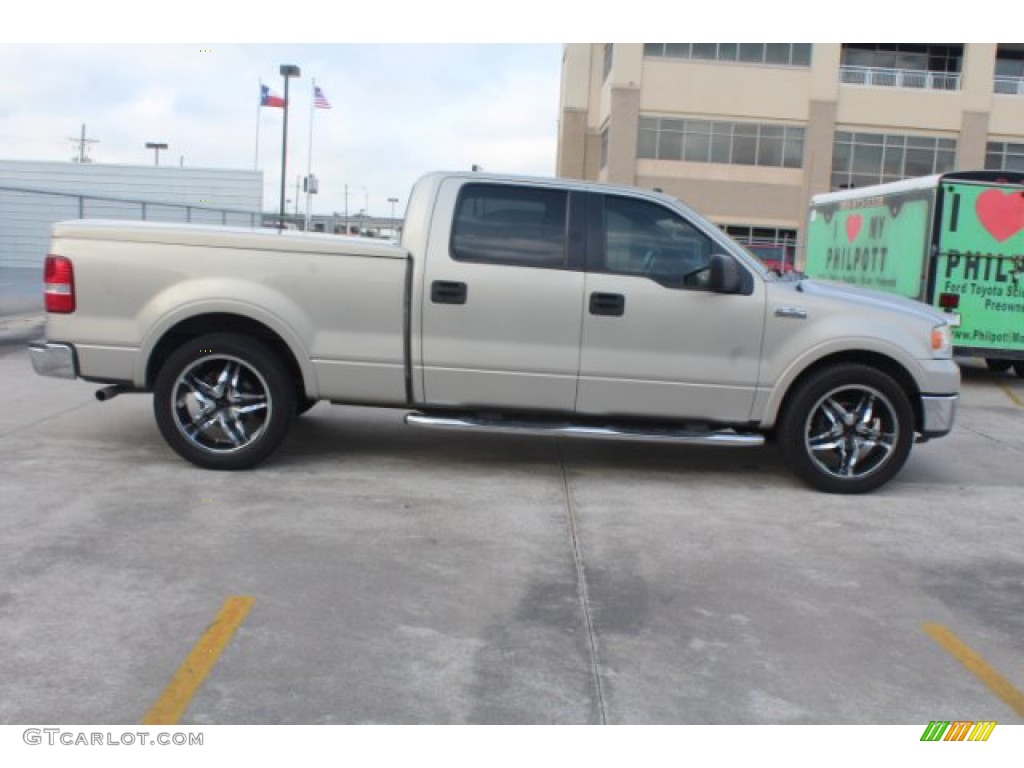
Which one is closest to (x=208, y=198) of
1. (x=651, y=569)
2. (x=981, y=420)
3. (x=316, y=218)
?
(x=316, y=218)

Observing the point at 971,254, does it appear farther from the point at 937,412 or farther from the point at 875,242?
the point at 937,412

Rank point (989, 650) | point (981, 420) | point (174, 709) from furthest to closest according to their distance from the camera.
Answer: point (981, 420) → point (989, 650) → point (174, 709)

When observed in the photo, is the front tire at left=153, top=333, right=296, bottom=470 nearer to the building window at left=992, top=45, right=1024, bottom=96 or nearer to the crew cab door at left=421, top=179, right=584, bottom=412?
the crew cab door at left=421, top=179, right=584, bottom=412

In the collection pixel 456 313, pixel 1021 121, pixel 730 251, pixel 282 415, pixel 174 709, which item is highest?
pixel 1021 121

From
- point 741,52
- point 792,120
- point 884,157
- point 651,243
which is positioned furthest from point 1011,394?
point 884,157

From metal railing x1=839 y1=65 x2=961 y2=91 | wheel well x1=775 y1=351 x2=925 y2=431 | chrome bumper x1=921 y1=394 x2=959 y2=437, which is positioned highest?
metal railing x1=839 y1=65 x2=961 y2=91

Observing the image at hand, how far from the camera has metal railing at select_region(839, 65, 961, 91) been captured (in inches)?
1767

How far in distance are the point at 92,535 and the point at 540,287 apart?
9.96 feet

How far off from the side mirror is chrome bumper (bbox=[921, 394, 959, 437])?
1526 mm

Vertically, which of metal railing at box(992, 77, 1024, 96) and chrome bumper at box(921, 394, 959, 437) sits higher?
metal railing at box(992, 77, 1024, 96)

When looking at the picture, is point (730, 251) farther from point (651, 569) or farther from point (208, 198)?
point (208, 198)

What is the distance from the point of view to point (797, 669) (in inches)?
163

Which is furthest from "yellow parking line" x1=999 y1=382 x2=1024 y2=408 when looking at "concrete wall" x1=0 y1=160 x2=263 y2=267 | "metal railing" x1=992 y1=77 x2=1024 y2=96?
"metal railing" x1=992 y1=77 x2=1024 y2=96

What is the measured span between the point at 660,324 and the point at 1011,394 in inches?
311
